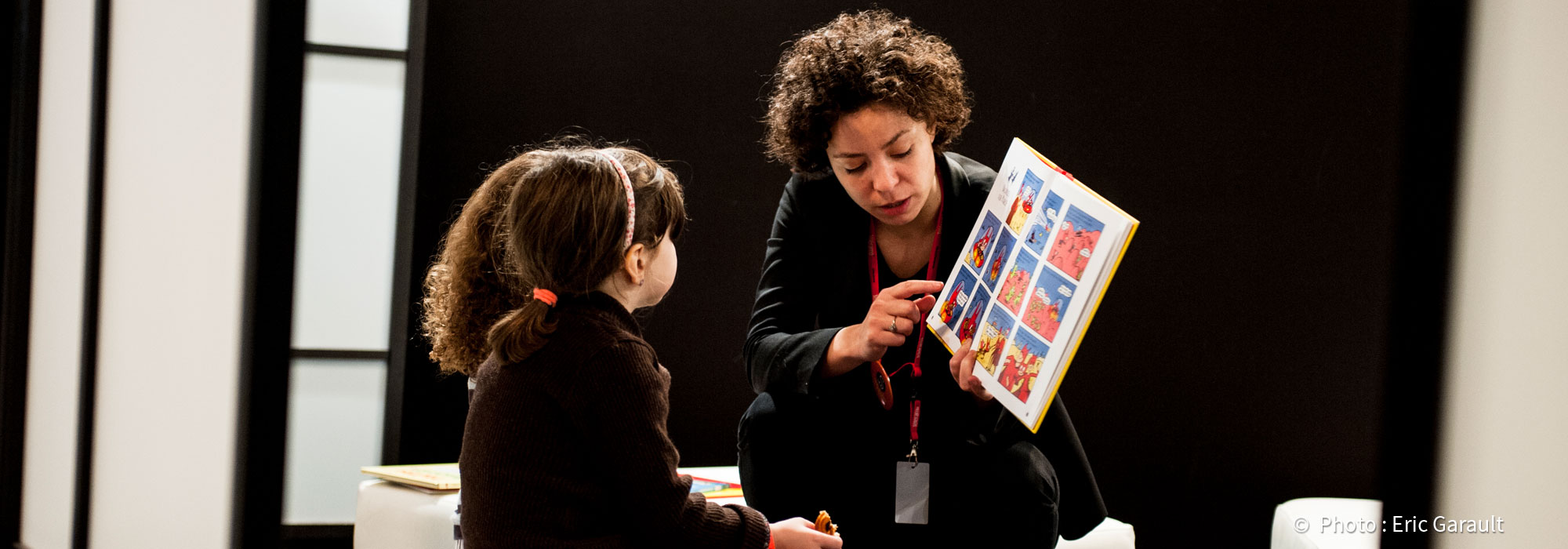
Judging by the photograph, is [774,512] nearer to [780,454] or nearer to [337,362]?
[780,454]

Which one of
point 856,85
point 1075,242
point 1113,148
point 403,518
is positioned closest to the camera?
point 1075,242

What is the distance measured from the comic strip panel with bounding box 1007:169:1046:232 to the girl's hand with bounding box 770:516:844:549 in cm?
48

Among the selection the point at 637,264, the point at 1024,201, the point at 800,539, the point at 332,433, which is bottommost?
the point at 332,433

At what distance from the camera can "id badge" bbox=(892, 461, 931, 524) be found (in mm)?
1665

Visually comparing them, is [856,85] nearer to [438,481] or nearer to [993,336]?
[993,336]

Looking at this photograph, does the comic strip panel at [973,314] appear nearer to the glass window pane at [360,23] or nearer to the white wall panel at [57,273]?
the white wall panel at [57,273]

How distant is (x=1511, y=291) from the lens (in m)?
0.74

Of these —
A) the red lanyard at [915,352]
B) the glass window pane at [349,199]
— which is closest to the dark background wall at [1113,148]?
the glass window pane at [349,199]

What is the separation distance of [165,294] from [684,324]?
162cm

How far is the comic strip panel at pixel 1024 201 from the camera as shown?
1.47 m

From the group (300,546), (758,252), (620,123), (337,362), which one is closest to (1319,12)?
(758,252)

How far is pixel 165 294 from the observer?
1.33 m

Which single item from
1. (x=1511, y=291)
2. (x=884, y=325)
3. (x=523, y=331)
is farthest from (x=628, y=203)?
(x=1511, y=291)

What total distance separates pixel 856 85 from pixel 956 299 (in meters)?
0.38
